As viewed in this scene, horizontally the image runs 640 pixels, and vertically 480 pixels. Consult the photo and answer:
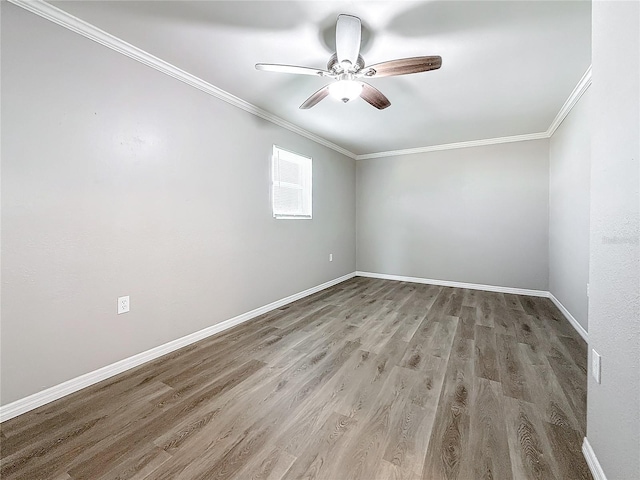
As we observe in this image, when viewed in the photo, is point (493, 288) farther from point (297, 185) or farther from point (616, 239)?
point (616, 239)

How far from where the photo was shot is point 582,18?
169 centimetres

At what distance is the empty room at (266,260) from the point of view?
3.86 ft

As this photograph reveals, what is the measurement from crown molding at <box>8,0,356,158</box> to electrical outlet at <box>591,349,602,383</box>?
327 cm

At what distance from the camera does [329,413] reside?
154 centimetres

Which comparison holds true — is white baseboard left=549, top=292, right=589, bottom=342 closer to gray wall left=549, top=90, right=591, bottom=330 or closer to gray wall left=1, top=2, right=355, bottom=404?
gray wall left=549, top=90, right=591, bottom=330

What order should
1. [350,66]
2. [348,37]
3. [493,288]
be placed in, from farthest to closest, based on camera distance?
[493,288], [350,66], [348,37]

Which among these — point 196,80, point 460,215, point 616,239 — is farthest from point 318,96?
point 460,215

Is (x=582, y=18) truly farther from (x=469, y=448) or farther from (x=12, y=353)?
(x=12, y=353)

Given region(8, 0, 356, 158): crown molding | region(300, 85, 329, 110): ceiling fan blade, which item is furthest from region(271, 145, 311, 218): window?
region(300, 85, 329, 110): ceiling fan blade

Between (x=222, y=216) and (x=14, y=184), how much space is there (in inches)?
55.6

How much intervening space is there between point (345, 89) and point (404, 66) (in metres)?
0.41

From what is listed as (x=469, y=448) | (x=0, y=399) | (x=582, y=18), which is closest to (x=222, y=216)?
(x=0, y=399)

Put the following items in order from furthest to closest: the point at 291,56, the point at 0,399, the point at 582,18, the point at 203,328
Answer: the point at 203,328, the point at 291,56, the point at 582,18, the point at 0,399

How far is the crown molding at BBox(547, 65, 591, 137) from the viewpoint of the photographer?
2.39m
